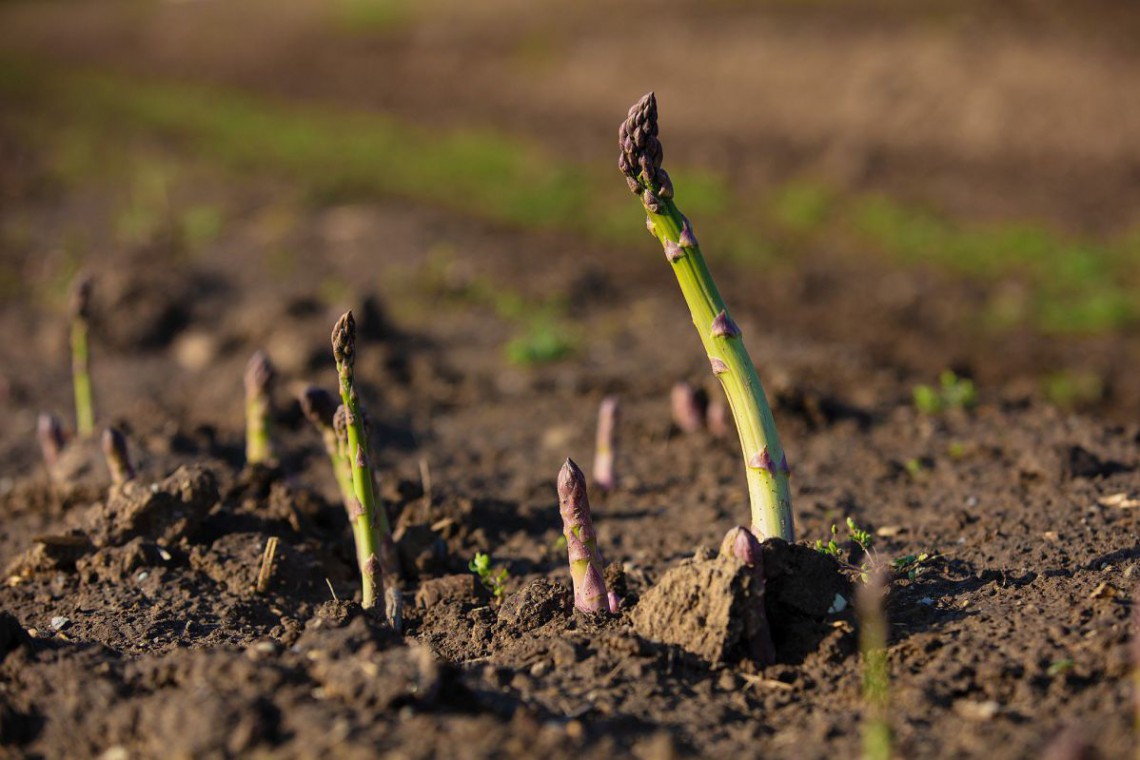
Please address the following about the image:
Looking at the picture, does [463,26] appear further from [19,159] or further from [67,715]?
[67,715]

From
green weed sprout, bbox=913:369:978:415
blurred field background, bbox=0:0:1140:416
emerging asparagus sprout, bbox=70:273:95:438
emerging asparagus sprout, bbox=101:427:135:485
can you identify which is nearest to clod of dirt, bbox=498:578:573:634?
emerging asparagus sprout, bbox=101:427:135:485

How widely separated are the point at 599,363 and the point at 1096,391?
9.80 feet

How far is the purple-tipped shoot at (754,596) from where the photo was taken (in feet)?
10.6

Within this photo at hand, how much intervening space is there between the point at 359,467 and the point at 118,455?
147 cm

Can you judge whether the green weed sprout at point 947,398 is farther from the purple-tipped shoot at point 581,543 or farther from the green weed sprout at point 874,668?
the purple-tipped shoot at point 581,543

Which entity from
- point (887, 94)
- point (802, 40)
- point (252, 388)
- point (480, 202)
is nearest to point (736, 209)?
point (480, 202)

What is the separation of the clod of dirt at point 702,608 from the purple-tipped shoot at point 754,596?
0.02 meters

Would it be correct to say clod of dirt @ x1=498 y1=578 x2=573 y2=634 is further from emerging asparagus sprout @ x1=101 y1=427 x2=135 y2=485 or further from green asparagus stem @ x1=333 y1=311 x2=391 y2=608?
emerging asparagus sprout @ x1=101 y1=427 x2=135 y2=485

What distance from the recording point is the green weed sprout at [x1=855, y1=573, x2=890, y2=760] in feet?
9.13

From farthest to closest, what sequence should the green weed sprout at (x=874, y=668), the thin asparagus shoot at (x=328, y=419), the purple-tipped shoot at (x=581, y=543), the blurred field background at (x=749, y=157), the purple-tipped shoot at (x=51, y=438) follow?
the blurred field background at (x=749, y=157), the purple-tipped shoot at (x=51, y=438), the thin asparagus shoot at (x=328, y=419), the purple-tipped shoot at (x=581, y=543), the green weed sprout at (x=874, y=668)

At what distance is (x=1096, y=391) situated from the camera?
7.06 metres

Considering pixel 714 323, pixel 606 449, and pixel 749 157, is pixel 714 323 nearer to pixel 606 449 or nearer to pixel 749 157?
pixel 606 449

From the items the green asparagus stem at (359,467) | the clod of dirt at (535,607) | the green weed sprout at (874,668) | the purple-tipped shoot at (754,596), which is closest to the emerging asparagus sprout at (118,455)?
the green asparagus stem at (359,467)

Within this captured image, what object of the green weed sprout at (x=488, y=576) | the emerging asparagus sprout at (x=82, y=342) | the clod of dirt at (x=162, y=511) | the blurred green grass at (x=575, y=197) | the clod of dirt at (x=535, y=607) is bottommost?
the clod of dirt at (x=535, y=607)
